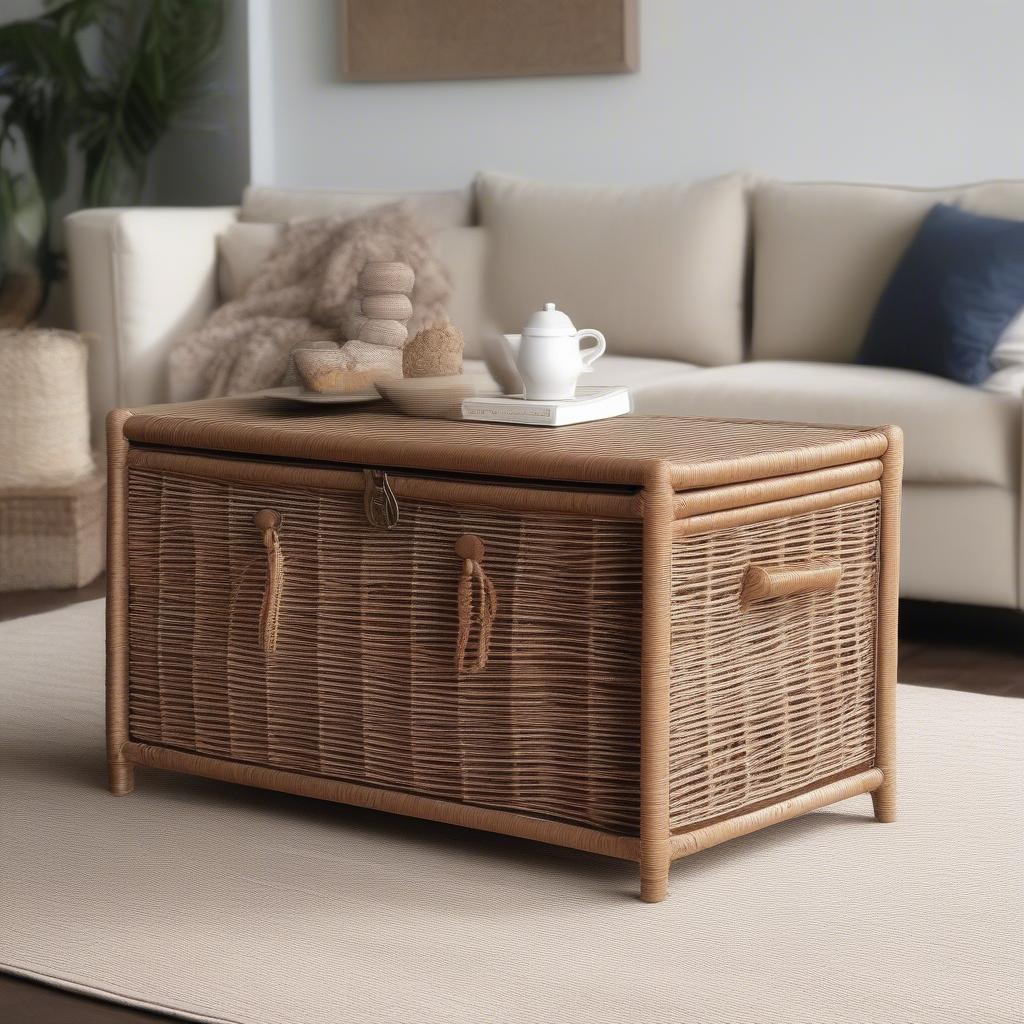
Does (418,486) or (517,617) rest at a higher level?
(418,486)

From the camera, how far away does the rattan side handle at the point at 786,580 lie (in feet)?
A: 5.54

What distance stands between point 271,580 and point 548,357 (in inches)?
15.8

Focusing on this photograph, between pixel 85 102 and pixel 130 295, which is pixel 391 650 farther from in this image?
pixel 85 102

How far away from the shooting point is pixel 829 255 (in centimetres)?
343

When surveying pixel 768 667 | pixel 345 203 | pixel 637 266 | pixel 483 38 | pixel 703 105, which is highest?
pixel 483 38

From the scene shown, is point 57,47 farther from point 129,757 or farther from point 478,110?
point 129,757

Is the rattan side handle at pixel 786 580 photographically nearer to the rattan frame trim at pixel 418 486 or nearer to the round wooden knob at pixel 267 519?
the rattan frame trim at pixel 418 486

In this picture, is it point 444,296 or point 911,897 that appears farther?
point 444,296

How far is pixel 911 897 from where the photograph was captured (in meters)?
1.67

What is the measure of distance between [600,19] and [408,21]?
572 mm

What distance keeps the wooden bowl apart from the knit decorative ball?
0.14 feet

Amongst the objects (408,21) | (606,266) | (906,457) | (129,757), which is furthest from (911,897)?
(408,21)

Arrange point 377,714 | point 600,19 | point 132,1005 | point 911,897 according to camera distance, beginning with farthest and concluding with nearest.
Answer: point 600,19
point 377,714
point 911,897
point 132,1005

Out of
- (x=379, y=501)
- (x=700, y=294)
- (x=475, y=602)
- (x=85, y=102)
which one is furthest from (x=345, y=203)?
(x=475, y=602)
